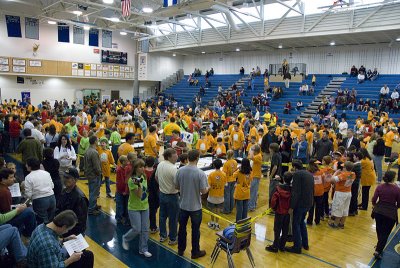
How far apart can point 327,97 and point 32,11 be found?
69.6ft

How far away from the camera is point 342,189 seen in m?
5.96

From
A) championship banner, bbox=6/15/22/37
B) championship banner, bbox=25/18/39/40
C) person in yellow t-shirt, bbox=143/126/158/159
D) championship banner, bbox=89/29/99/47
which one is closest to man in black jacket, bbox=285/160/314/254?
person in yellow t-shirt, bbox=143/126/158/159

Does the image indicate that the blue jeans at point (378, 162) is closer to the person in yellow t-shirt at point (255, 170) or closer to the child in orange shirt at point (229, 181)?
the person in yellow t-shirt at point (255, 170)

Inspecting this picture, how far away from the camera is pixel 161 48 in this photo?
1046 inches

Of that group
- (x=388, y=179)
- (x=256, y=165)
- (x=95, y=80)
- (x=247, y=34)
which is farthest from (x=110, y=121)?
(x=95, y=80)

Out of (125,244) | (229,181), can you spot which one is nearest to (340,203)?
(229,181)

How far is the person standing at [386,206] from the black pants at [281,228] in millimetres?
1419

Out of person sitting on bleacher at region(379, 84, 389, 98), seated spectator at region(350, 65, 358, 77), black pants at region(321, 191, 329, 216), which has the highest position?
seated spectator at region(350, 65, 358, 77)

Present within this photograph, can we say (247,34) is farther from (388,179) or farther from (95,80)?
(388,179)

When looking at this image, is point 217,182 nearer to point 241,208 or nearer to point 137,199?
point 241,208

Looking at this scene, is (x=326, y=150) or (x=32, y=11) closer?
(x=326, y=150)

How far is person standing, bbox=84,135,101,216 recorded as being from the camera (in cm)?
588

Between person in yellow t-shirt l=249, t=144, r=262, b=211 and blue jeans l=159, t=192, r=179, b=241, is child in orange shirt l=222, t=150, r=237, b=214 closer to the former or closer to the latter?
person in yellow t-shirt l=249, t=144, r=262, b=211

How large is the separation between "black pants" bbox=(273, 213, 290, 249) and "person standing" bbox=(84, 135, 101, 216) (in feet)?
11.4
